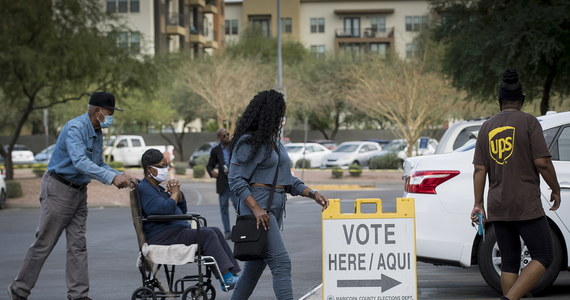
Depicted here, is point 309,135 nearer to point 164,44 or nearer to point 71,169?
point 164,44

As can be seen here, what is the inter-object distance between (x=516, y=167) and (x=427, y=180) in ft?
8.08

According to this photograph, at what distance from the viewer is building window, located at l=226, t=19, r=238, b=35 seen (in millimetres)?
99500

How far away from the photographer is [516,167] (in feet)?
24.8

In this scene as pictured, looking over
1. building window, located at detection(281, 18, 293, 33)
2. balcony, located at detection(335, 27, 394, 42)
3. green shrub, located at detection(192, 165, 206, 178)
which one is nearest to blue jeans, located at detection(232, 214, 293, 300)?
green shrub, located at detection(192, 165, 206, 178)

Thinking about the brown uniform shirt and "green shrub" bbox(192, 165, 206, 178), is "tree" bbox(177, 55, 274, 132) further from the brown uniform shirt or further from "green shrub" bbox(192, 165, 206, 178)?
the brown uniform shirt

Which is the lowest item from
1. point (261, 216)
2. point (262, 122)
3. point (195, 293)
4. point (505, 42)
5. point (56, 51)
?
point (195, 293)

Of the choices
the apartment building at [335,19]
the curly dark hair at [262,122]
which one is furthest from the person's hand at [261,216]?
the apartment building at [335,19]

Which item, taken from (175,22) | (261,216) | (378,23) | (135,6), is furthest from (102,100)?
(378,23)

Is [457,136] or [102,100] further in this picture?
[457,136]

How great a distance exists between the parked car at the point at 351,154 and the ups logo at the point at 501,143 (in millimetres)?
40618

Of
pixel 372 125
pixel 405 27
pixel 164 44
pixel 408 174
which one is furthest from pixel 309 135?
pixel 408 174

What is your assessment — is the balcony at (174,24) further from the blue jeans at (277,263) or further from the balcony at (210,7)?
the blue jeans at (277,263)

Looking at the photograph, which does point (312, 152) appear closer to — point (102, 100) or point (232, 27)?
point (102, 100)

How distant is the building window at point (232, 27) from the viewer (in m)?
99.5
